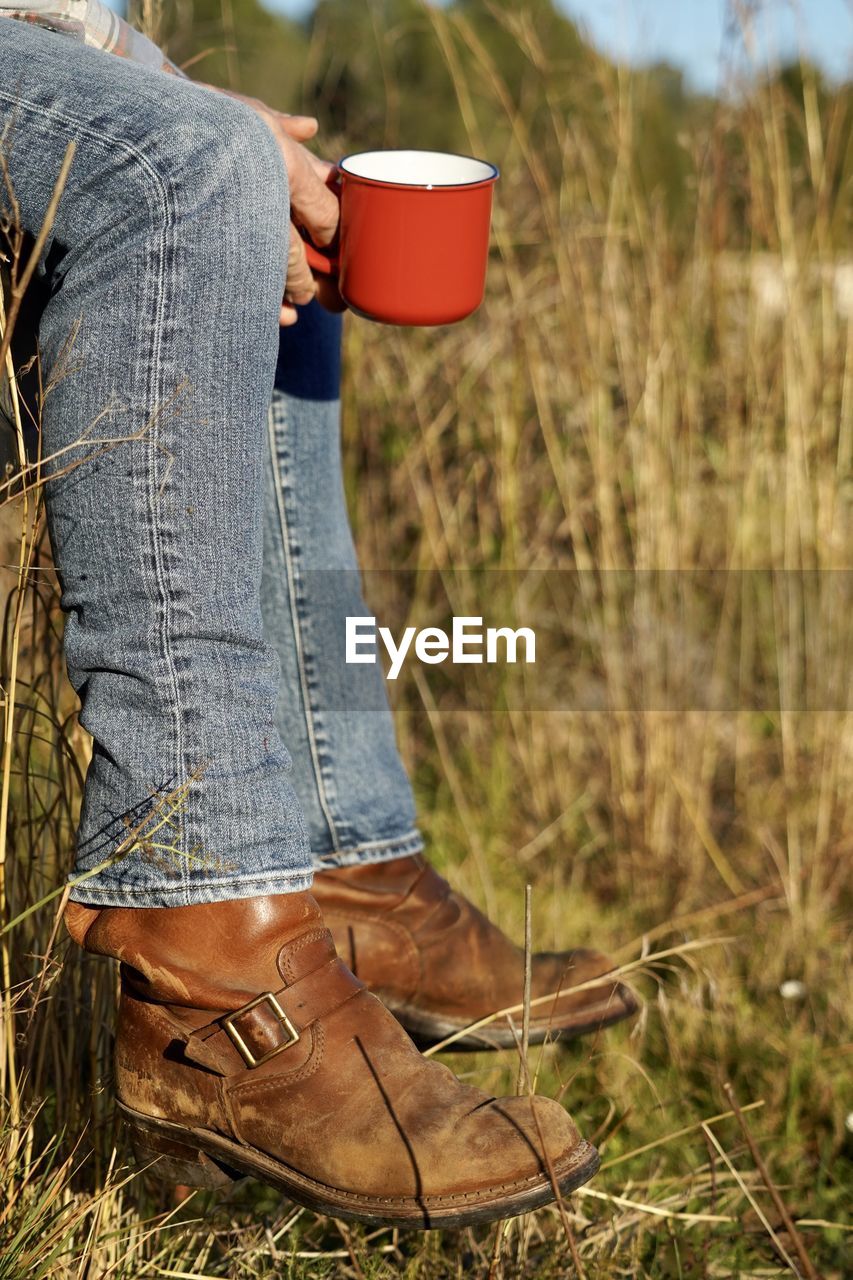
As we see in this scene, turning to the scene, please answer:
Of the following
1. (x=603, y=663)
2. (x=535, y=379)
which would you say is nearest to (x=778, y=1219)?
(x=603, y=663)

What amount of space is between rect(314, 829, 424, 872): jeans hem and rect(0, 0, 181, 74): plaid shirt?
0.78m

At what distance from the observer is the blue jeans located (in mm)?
976

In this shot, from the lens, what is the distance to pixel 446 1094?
1055mm

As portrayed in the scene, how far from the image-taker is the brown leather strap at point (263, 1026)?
3.40 feet

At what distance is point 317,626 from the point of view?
137cm

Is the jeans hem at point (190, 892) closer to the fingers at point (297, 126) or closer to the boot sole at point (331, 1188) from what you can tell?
the boot sole at point (331, 1188)

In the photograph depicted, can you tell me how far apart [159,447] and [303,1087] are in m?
0.52

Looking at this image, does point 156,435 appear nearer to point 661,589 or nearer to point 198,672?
point 198,672

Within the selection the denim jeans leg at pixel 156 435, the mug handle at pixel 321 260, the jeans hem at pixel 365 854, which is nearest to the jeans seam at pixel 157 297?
the denim jeans leg at pixel 156 435

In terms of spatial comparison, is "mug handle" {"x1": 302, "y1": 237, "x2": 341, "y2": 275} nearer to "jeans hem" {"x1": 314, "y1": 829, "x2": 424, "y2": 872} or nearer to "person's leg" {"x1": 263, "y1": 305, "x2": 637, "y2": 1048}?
→ "person's leg" {"x1": 263, "y1": 305, "x2": 637, "y2": 1048}

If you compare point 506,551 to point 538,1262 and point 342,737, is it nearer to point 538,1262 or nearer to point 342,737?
point 342,737

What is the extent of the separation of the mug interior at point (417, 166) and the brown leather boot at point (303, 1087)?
69 cm

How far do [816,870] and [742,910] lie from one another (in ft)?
0.49

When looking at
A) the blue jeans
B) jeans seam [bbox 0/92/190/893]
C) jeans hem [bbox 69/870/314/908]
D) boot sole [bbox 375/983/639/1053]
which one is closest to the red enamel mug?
the blue jeans
